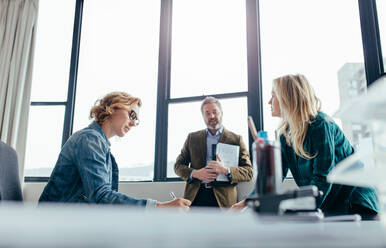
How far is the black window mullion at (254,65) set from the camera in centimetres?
323

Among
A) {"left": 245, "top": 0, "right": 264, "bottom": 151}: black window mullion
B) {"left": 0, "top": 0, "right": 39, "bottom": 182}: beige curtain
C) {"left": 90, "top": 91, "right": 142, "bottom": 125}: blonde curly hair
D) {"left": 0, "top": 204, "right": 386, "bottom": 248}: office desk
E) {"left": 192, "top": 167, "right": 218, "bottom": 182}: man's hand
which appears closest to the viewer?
{"left": 0, "top": 204, "right": 386, "bottom": 248}: office desk

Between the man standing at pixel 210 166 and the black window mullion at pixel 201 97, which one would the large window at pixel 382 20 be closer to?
the black window mullion at pixel 201 97

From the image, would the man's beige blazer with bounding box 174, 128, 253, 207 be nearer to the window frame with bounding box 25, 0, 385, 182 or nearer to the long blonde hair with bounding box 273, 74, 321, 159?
the window frame with bounding box 25, 0, 385, 182

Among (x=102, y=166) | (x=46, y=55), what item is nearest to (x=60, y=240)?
(x=102, y=166)

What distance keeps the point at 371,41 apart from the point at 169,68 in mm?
1832

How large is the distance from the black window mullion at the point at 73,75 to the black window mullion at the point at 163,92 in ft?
2.92

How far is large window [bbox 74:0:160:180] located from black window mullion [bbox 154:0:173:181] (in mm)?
73

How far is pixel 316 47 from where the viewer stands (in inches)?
131

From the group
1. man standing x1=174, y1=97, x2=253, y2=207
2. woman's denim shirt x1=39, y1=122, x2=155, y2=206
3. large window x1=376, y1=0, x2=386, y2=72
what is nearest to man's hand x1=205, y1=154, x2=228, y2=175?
man standing x1=174, y1=97, x2=253, y2=207

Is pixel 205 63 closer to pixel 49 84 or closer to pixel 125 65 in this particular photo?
pixel 125 65

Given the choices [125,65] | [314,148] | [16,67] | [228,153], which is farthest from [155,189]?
[16,67]

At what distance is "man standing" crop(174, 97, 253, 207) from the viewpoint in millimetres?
2740

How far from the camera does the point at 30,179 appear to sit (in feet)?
11.7

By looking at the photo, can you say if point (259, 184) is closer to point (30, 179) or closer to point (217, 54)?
point (217, 54)
